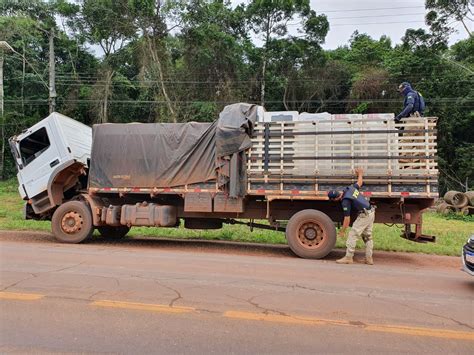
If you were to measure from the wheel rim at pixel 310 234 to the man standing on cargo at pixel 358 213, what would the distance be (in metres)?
0.60

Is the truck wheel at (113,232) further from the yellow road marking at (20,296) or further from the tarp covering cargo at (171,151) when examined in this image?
the yellow road marking at (20,296)

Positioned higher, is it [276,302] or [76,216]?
[76,216]

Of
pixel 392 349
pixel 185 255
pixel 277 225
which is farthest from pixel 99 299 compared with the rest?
pixel 277 225

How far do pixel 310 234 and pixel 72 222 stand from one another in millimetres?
5681

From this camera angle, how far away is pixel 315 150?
30.7ft

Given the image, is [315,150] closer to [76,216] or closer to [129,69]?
[76,216]

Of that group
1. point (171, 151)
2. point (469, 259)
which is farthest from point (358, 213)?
point (171, 151)

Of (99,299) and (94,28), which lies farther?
(94,28)

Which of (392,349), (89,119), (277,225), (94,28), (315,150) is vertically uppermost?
(94,28)

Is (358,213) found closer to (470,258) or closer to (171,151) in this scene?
(470,258)

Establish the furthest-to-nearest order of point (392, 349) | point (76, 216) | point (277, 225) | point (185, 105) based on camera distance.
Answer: point (185, 105) < point (76, 216) < point (277, 225) < point (392, 349)

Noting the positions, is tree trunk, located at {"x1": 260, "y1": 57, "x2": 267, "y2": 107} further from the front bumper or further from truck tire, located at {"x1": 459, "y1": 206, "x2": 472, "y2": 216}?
the front bumper

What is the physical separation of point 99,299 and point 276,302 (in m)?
2.13

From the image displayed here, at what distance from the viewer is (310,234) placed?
9344 mm
